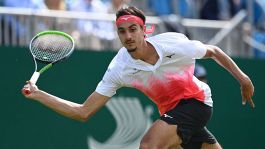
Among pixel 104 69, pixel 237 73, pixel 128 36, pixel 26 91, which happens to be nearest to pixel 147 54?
pixel 128 36

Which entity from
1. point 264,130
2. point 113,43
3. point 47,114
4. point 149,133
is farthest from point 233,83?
point 149,133

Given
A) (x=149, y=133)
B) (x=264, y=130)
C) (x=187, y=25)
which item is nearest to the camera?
(x=149, y=133)

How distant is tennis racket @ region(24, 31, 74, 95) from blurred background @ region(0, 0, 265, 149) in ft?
8.51

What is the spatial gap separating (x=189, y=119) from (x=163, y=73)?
0.49m

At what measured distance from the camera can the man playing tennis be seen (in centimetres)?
792

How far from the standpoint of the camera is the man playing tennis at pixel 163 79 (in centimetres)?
792

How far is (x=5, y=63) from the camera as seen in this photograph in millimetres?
11086

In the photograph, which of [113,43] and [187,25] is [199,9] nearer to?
[187,25]

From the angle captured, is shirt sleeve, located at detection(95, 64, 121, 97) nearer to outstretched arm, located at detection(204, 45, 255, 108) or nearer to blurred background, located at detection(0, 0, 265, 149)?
outstretched arm, located at detection(204, 45, 255, 108)

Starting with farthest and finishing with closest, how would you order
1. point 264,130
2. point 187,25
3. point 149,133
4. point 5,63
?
point 264,130 < point 187,25 < point 5,63 < point 149,133

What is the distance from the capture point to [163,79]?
8.11m

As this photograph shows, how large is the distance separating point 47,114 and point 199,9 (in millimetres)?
2759

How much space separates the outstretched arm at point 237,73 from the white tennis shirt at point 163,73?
0.42 ft

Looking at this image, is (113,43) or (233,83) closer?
(113,43)
